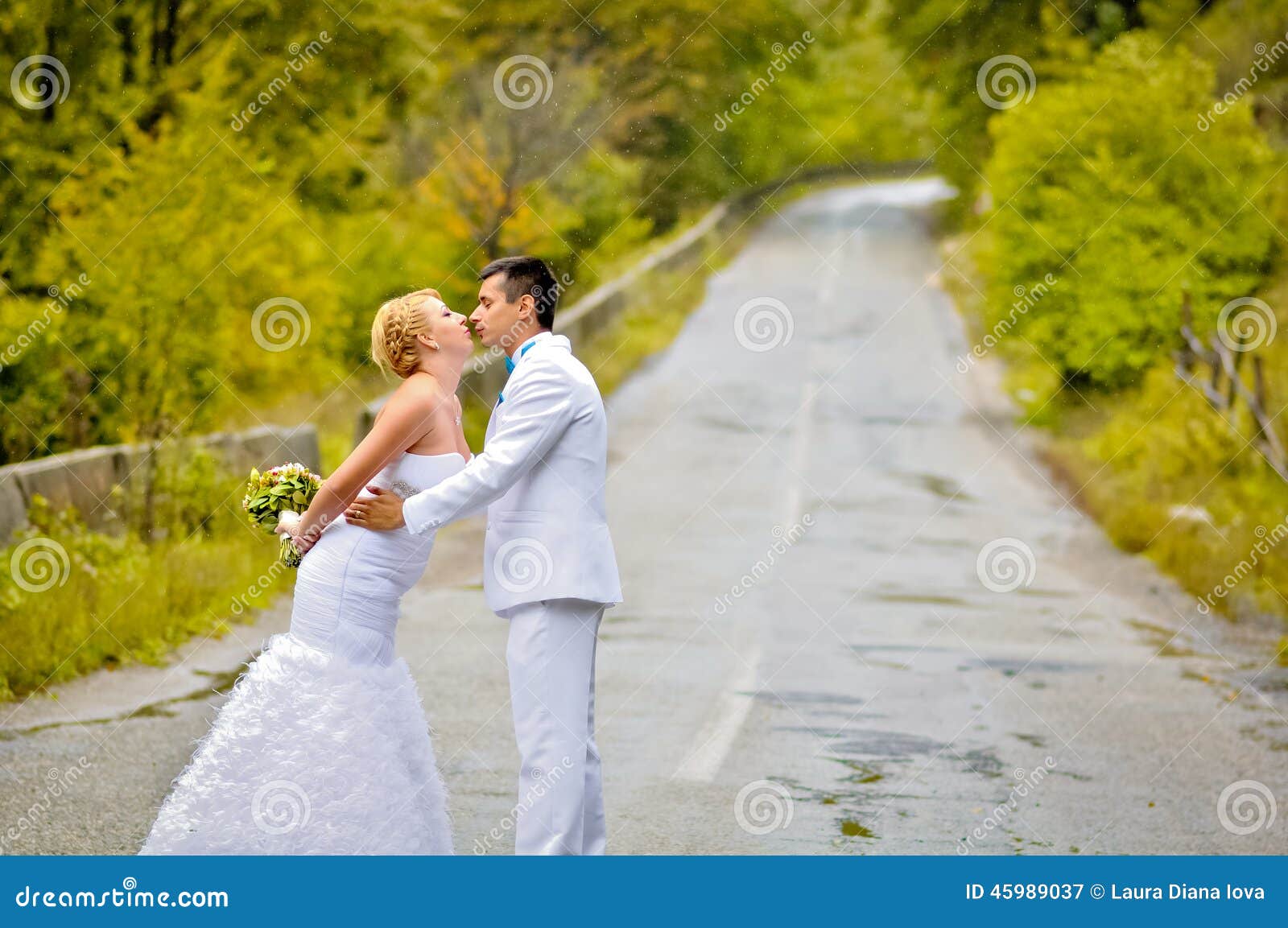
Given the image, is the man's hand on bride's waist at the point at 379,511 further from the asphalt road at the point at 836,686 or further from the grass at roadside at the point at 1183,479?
the grass at roadside at the point at 1183,479

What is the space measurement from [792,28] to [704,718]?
37.4 metres

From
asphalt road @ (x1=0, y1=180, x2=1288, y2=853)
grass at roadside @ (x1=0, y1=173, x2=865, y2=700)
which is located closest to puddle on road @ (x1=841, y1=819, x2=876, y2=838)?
asphalt road @ (x1=0, y1=180, x2=1288, y2=853)

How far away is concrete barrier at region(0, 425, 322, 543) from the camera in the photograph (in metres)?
11.8

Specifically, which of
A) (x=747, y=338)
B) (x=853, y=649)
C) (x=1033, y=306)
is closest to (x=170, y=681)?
(x=853, y=649)

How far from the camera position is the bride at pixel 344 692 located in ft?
17.5

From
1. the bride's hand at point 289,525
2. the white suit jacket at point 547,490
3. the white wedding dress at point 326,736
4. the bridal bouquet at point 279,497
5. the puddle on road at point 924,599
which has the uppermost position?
the puddle on road at point 924,599

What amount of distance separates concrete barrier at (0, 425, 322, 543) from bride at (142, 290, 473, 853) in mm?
6695

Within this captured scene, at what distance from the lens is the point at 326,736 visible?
5371 millimetres

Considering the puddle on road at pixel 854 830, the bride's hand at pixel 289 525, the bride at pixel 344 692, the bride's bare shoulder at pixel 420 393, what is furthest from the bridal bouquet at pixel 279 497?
the puddle on road at pixel 854 830

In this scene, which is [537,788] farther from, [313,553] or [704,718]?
[704,718]

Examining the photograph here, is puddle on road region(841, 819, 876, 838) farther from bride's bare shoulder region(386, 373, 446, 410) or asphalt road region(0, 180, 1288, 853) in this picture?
bride's bare shoulder region(386, 373, 446, 410)

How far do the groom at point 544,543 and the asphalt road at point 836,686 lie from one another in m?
1.57

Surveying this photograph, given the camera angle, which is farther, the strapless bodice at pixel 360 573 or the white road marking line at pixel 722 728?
the white road marking line at pixel 722 728

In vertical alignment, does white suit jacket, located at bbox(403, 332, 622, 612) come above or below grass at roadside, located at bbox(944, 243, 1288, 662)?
below
